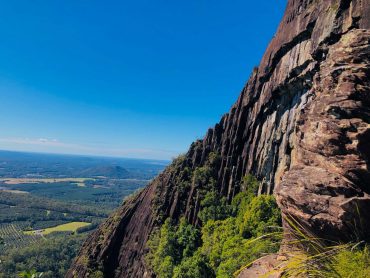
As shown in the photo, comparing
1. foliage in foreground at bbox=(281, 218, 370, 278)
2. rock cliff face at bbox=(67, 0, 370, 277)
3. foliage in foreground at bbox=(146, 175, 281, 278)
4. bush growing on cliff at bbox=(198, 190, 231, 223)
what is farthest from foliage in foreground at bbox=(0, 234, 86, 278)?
foliage in foreground at bbox=(281, 218, 370, 278)

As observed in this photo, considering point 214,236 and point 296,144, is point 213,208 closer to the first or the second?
point 214,236

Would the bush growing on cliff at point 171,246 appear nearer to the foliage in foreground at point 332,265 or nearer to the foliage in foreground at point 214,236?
the foliage in foreground at point 214,236

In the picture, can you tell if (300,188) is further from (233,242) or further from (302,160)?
(233,242)

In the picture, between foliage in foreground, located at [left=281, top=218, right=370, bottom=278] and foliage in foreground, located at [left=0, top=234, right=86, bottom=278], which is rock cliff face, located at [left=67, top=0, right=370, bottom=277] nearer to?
foliage in foreground, located at [left=281, top=218, right=370, bottom=278]

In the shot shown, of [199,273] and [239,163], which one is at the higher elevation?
[239,163]

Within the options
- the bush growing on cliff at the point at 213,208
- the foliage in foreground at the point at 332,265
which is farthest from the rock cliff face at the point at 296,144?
the bush growing on cliff at the point at 213,208

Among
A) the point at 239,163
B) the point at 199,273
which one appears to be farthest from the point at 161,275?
the point at 239,163
